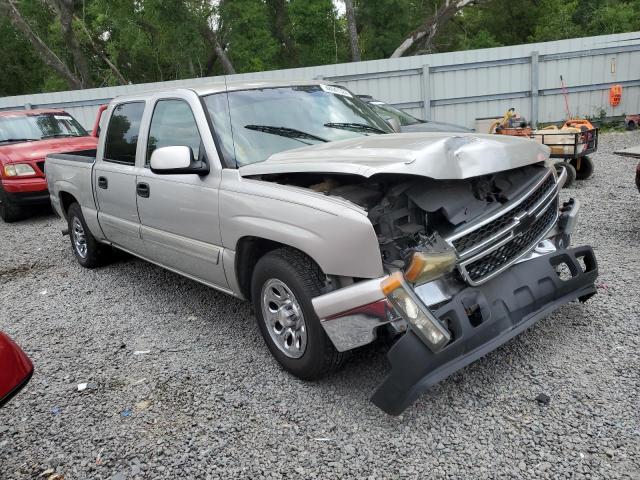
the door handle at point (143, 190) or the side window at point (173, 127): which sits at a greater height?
the side window at point (173, 127)

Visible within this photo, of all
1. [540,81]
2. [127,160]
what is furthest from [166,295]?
[540,81]

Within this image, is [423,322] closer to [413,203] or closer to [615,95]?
[413,203]

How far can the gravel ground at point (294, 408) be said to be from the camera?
261 centimetres

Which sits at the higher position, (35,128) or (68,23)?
(68,23)

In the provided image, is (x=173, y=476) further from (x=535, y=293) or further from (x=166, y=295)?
(x=166, y=295)

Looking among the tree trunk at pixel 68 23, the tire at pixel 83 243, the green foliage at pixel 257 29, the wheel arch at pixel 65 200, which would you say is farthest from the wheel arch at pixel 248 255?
the tree trunk at pixel 68 23

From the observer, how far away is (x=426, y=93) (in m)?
14.7

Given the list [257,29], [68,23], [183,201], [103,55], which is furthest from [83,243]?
[103,55]

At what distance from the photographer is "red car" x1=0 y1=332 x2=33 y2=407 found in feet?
7.89

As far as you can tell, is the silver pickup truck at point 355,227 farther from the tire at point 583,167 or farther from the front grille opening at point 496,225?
the tire at point 583,167

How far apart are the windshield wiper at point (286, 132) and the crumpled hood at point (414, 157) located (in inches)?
10.6

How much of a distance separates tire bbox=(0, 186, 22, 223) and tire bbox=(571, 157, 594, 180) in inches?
353

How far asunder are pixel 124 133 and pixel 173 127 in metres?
0.96

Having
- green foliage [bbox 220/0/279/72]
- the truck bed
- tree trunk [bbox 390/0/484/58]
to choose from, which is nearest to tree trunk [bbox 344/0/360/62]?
tree trunk [bbox 390/0/484/58]
